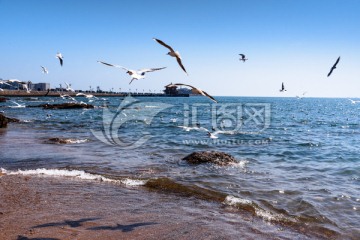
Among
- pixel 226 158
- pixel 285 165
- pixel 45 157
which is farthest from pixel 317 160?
pixel 45 157

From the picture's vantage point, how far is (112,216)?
6.54 m

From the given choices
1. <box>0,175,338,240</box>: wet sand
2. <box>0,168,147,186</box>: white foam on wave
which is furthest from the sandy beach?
<box>0,168,147,186</box>: white foam on wave

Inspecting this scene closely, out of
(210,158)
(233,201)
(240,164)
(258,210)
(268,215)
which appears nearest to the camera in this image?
(268,215)

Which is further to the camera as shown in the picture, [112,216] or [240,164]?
[240,164]

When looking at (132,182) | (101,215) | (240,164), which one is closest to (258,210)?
(101,215)

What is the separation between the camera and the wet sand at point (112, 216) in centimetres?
573

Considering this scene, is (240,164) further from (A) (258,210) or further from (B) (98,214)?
(B) (98,214)

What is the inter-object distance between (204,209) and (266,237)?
1772 mm

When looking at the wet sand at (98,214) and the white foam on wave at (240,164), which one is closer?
the wet sand at (98,214)

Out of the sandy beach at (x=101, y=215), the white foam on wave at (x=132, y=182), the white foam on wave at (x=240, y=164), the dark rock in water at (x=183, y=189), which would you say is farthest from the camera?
the white foam on wave at (x=240, y=164)

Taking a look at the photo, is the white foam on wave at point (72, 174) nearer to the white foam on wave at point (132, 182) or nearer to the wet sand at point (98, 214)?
the white foam on wave at point (132, 182)

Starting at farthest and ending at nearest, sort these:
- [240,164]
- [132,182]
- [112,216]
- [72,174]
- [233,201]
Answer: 1. [240,164]
2. [72,174]
3. [132,182]
4. [233,201]
5. [112,216]

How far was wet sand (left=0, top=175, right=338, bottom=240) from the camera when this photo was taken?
18.8ft

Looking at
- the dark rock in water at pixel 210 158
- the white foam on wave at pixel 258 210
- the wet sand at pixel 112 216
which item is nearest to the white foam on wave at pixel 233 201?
the white foam on wave at pixel 258 210
